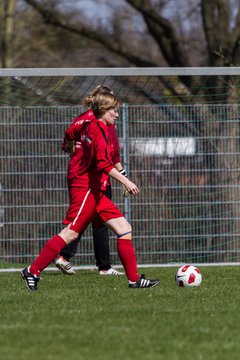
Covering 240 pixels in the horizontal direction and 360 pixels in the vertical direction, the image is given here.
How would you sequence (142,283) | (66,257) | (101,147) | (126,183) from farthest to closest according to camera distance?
(66,257), (142,283), (101,147), (126,183)

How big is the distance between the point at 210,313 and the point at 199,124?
6.82 m

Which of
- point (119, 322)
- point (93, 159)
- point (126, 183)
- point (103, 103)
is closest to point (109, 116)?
point (103, 103)

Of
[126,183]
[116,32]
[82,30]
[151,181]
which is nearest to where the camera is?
[126,183]

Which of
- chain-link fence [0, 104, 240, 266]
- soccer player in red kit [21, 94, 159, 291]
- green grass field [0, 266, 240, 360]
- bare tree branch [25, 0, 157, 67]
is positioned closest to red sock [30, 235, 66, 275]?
soccer player in red kit [21, 94, 159, 291]

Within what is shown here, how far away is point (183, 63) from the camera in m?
22.8

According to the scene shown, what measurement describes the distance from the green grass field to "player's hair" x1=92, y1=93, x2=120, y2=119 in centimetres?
163

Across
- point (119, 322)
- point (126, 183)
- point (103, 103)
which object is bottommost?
point (119, 322)

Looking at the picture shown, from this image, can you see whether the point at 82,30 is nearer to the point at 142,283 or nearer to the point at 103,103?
the point at 103,103

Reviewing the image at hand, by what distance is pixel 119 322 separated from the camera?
7.07 m

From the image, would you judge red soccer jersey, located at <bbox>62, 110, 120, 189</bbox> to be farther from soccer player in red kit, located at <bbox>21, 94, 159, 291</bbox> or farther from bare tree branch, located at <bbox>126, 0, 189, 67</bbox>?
bare tree branch, located at <bbox>126, 0, 189, 67</bbox>

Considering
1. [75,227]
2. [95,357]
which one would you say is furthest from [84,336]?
[75,227]

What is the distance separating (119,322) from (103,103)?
291 centimetres

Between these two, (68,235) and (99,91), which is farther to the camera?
(99,91)

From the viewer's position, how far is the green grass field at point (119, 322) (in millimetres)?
5992
